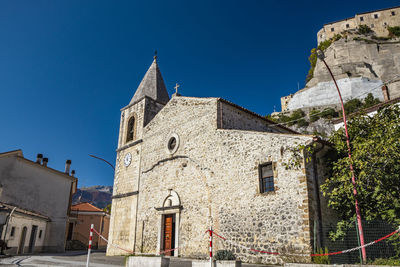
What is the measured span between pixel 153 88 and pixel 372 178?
15.8 meters

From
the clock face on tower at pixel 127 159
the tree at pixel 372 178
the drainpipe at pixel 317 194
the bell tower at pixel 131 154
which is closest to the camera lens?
the tree at pixel 372 178

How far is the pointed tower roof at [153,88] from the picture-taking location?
2183 cm

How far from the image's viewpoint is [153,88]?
870 inches

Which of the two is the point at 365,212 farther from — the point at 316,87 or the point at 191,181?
the point at 316,87

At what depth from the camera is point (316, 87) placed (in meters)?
59.4

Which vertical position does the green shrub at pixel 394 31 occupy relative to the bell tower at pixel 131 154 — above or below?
above

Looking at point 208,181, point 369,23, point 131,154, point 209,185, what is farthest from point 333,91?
point 209,185

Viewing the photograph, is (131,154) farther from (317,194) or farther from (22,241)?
(317,194)

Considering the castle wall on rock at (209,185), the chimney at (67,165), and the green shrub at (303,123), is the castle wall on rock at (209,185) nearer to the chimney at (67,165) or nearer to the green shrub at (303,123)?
the chimney at (67,165)

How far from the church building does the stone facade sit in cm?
7207

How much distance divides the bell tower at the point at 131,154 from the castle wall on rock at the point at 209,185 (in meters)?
0.07

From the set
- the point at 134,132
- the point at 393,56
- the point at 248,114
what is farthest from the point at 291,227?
the point at 393,56

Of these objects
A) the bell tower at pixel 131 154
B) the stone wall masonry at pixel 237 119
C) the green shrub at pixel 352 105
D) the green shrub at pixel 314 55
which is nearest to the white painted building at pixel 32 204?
the bell tower at pixel 131 154

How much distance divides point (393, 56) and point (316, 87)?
1888 centimetres
